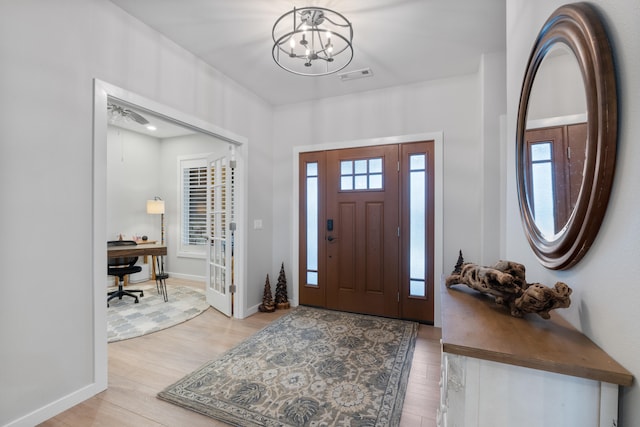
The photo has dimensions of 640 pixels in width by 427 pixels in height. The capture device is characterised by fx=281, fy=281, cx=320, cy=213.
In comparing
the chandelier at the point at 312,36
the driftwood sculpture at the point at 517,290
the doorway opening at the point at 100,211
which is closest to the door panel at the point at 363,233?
the chandelier at the point at 312,36

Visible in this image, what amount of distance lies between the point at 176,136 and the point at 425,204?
4837 millimetres

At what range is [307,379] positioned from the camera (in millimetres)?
2105

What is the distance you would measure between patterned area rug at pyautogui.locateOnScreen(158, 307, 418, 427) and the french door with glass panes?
1.72 feet

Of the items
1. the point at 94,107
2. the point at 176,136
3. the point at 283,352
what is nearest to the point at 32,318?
the point at 94,107

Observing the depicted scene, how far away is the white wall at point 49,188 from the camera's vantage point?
158 cm

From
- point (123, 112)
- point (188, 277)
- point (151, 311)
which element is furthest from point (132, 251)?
point (123, 112)

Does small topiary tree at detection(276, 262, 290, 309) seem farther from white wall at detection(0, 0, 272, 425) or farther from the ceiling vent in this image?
the ceiling vent

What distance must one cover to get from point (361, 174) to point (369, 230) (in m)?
0.71

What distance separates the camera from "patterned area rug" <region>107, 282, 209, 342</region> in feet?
10.0

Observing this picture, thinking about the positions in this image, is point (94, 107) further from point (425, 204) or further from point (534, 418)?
point (425, 204)

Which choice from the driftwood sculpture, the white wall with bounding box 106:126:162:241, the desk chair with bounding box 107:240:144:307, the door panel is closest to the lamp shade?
the white wall with bounding box 106:126:162:241

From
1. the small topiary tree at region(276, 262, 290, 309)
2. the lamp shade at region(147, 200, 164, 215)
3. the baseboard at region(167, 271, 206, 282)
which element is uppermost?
the lamp shade at region(147, 200, 164, 215)

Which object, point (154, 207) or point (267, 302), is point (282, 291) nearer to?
point (267, 302)

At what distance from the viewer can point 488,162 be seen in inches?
107
